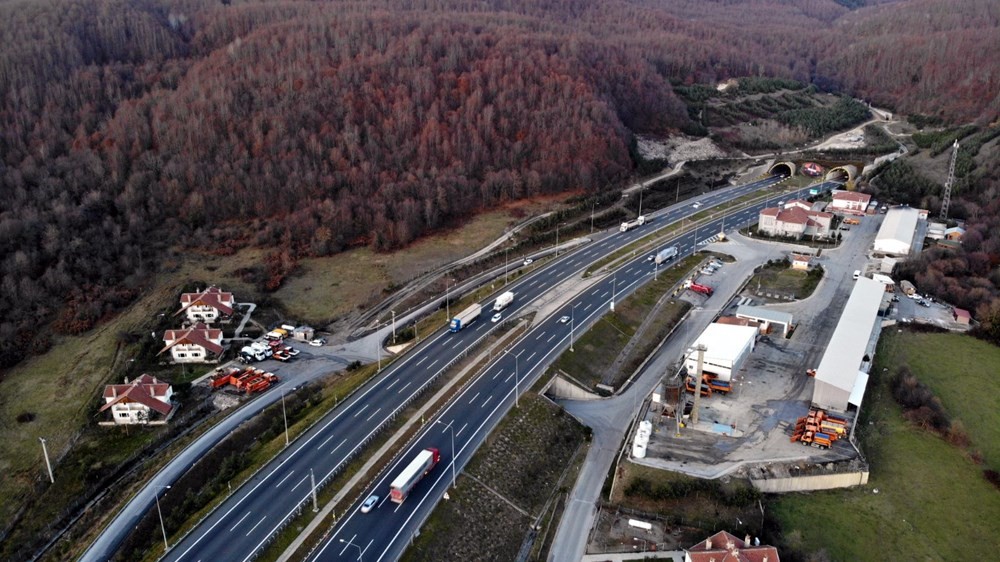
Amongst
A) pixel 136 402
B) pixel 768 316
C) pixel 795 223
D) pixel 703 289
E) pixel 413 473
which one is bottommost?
pixel 136 402

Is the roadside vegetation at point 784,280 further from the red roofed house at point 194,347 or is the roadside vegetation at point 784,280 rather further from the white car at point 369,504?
the red roofed house at point 194,347

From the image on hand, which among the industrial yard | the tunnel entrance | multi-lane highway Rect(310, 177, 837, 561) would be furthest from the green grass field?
the tunnel entrance

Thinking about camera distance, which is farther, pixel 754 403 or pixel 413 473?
pixel 754 403

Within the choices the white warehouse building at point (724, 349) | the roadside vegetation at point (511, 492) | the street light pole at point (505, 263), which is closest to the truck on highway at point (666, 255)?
the street light pole at point (505, 263)

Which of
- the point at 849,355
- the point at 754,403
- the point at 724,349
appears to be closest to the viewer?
the point at 754,403

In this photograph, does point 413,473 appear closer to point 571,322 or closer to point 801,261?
point 571,322

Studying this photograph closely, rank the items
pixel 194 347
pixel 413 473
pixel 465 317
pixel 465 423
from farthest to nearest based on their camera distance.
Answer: pixel 194 347
pixel 465 317
pixel 465 423
pixel 413 473

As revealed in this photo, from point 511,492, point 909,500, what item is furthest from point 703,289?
point 511,492
